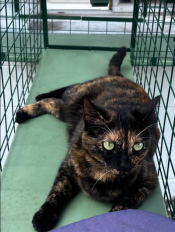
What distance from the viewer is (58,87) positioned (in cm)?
244

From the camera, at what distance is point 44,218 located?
1389 millimetres

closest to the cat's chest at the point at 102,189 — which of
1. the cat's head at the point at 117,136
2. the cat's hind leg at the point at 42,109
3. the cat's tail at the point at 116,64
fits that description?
the cat's head at the point at 117,136

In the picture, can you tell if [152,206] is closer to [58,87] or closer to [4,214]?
[4,214]

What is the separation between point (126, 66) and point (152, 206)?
54.8 inches

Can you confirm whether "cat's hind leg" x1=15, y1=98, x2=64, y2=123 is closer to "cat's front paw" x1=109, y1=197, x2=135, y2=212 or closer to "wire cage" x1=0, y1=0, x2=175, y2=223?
"wire cage" x1=0, y1=0, x2=175, y2=223

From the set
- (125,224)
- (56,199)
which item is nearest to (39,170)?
(56,199)

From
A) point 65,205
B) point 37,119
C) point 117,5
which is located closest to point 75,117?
point 37,119

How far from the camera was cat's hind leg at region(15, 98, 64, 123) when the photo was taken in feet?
6.90

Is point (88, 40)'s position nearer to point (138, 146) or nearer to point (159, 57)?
point (159, 57)

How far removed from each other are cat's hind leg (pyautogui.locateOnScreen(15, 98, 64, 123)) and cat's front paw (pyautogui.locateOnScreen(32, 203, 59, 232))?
792mm

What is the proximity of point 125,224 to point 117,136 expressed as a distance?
32 cm

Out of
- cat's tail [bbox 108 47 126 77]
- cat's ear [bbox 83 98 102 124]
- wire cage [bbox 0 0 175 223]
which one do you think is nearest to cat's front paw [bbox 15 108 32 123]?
wire cage [bbox 0 0 175 223]

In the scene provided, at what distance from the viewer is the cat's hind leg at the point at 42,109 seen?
210cm

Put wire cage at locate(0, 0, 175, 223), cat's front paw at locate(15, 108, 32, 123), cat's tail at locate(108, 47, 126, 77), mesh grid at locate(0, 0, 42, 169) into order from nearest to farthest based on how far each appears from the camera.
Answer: mesh grid at locate(0, 0, 42, 169) < cat's front paw at locate(15, 108, 32, 123) < cat's tail at locate(108, 47, 126, 77) < wire cage at locate(0, 0, 175, 223)
